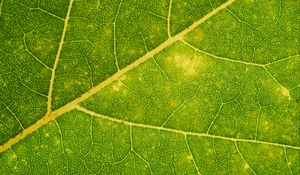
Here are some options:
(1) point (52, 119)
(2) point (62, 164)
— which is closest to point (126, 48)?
(1) point (52, 119)

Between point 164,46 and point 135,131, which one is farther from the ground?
point 164,46

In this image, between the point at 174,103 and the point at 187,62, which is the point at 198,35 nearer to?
the point at 187,62

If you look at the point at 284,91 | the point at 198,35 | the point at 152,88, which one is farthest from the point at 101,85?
the point at 284,91

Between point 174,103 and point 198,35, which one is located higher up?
point 198,35

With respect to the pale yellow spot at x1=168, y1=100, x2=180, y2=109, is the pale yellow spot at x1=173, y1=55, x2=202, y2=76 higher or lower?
higher

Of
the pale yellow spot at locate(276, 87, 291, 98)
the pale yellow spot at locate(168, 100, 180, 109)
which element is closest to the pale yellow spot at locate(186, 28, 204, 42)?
the pale yellow spot at locate(168, 100, 180, 109)

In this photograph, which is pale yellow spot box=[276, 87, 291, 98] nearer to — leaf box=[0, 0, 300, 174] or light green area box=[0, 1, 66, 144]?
leaf box=[0, 0, 300, 174]

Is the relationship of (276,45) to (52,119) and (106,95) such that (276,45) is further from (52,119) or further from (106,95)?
(52,119)
